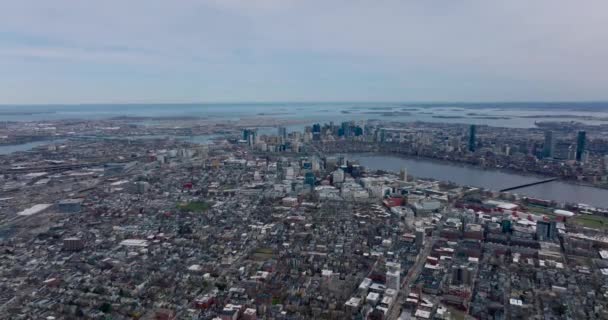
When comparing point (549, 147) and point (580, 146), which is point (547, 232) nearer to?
point (580, 146)

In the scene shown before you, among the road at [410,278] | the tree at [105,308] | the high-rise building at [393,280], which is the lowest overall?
the road at [410,278]

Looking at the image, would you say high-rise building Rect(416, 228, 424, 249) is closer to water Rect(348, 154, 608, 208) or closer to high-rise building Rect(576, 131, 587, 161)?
water Rect(348, 154, 608, 208)

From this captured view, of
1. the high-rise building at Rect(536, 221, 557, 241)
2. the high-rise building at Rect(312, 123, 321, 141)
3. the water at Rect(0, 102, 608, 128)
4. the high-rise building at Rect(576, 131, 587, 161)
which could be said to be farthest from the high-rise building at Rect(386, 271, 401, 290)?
the water at Rect(0, 102, 608, 128)

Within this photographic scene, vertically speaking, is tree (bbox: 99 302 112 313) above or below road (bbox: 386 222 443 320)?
above

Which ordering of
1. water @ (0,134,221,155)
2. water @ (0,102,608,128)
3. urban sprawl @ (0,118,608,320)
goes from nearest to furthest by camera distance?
1. urban sprawl @ (0,118,608,320)
2. water @ (0,134,221,155)
3. water @ (0,102,608,128)

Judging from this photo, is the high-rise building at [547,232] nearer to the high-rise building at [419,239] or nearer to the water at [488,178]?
the high-rise building at [419,239]

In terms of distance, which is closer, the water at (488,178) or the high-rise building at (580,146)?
the water at (488,178)

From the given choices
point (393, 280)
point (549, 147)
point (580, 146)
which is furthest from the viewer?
point (549, 147)

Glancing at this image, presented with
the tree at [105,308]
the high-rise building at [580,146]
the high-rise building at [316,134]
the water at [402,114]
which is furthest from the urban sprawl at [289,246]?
the water at [402,114]

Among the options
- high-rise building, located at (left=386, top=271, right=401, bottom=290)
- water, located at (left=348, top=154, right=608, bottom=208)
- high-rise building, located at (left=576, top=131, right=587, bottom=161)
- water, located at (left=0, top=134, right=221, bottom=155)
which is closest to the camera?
high-rise building, located at (left=386, top=271, right=401, bottom=290)

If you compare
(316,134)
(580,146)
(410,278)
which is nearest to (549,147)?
(580,146)
